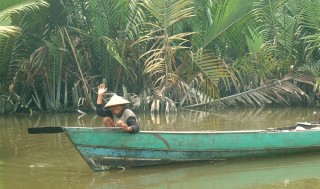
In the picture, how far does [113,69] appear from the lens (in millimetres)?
16344

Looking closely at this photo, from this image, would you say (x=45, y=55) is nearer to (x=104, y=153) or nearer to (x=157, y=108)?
(x=157, y=108)

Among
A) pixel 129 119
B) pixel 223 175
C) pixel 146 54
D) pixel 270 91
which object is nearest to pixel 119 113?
pixel 129 119

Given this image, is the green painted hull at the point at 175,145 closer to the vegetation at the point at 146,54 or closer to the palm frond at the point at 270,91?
the vegetation at the point at 146,54

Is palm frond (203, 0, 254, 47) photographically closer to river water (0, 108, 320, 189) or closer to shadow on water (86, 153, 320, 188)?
river water (0, 108, 320, 189)

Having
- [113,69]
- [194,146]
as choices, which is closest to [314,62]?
[113,69]

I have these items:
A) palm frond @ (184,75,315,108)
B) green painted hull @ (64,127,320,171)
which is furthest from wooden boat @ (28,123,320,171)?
palm frond @ (184,75,315,108)

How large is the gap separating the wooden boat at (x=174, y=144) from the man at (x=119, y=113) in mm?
133

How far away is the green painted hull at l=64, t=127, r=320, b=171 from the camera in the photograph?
844 cm

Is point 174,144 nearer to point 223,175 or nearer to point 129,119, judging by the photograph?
point 129,119

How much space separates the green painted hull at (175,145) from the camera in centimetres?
844

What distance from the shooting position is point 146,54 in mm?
15766

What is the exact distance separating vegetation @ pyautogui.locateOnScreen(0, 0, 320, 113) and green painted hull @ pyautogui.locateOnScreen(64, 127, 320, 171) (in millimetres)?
6053

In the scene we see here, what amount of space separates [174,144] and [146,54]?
7.28 m

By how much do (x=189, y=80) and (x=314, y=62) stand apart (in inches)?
155
